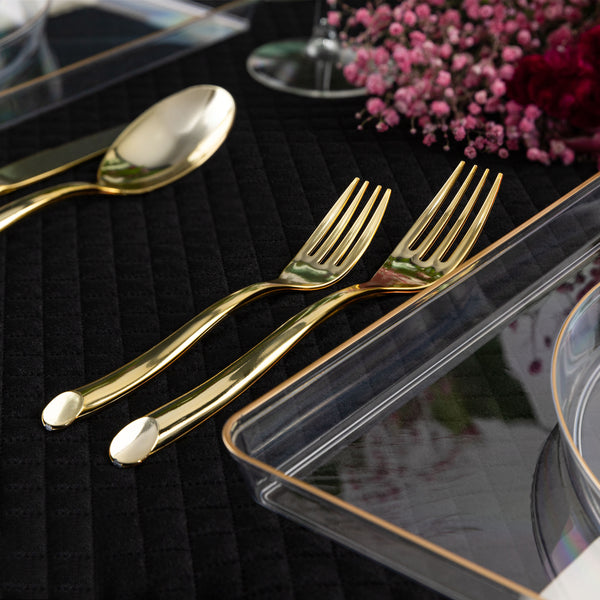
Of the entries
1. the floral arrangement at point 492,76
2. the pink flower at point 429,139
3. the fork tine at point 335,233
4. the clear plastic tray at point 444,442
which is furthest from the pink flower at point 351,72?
the clear plastic tray at point 444,442

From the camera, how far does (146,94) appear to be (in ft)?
2.37

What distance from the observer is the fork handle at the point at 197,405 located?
388 mm

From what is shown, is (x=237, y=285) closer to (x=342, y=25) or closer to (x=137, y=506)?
(x=137, y=506)

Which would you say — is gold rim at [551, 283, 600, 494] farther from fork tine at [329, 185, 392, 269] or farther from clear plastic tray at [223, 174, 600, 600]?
fork tine at [329, 185, 392, 269]

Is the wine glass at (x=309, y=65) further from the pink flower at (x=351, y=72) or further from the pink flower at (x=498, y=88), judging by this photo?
the pink flower at (x=498, y=88)

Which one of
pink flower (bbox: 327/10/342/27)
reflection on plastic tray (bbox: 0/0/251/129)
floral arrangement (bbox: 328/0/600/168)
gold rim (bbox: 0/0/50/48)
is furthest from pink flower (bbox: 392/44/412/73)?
gold rim (bbox: 0/0/50/48)

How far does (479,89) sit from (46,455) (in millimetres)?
502

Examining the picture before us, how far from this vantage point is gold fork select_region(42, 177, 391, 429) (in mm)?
410

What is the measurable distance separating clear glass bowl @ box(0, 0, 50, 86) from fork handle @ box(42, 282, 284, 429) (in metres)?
0.37

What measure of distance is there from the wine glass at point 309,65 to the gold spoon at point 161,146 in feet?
0.39

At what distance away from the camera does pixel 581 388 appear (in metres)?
0.40

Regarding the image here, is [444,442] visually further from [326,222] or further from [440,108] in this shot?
[440,108]

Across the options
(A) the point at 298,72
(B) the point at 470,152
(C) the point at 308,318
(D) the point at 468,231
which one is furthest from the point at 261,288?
(A) the point at 298,72

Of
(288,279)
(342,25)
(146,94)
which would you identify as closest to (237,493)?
(288,279)
